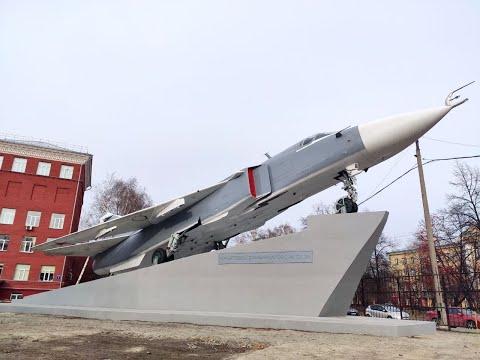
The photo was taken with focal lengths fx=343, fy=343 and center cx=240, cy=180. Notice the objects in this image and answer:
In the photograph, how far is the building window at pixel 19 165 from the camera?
29.8m

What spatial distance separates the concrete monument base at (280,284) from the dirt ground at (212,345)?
1.53 feet

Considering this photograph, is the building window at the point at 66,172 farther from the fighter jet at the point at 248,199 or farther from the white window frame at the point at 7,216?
the fighter jet at the point at 248,199

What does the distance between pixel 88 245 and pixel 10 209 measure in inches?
866

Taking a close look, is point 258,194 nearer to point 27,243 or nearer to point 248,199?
point 248,199

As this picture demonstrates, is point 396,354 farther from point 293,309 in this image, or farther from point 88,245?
point 88,245

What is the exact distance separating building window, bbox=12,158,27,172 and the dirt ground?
2816 cm

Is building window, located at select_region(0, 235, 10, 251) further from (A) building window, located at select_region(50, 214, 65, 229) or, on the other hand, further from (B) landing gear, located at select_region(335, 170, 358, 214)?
(B) landing gear, located at select_region(335, 170, 358, 214)

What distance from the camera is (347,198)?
7.67m

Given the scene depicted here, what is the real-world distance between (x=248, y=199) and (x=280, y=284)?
8.27 ft

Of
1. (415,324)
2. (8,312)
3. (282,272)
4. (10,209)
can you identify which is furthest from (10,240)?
(415,324)

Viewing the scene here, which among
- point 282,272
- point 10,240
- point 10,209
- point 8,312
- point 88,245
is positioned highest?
point 10,209

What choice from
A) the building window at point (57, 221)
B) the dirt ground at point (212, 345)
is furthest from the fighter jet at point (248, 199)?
the building window at point (57, 221)

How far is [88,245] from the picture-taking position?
456 inches

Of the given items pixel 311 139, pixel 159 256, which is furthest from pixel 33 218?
pixel 311 139
